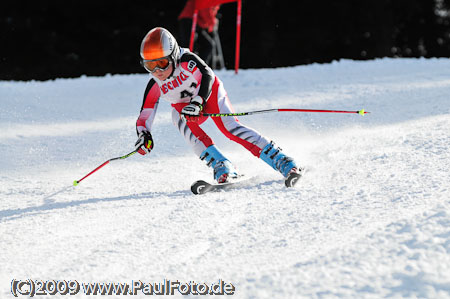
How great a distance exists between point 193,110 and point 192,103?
0.06 metres

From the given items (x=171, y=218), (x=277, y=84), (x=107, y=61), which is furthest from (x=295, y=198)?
(x=107, y=61)

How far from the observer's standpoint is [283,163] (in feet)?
11.8

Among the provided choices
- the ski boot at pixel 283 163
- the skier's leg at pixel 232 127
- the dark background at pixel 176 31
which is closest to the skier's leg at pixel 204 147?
the skier's leg at pixel 232 127

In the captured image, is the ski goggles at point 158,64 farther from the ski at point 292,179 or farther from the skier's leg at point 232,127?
the ski at point 292,179

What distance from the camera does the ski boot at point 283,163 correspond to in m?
3.45

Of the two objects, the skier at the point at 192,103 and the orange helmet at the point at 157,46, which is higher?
the orange helmet at the point at 157,46

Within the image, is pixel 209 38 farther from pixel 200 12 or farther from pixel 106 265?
pixel 106 265

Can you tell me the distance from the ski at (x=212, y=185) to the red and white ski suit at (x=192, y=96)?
25 centimetres

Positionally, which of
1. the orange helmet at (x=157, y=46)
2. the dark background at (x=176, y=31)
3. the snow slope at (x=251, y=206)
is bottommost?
the snow slope at (x=251, y=206)

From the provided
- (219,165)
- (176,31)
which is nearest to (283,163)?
(219,165)

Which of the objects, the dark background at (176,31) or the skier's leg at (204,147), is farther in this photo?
the dark background at (176,31)

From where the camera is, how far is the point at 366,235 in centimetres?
242

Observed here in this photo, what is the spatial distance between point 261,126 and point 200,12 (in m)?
3.66

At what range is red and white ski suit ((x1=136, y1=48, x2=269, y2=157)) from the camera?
3.67m
